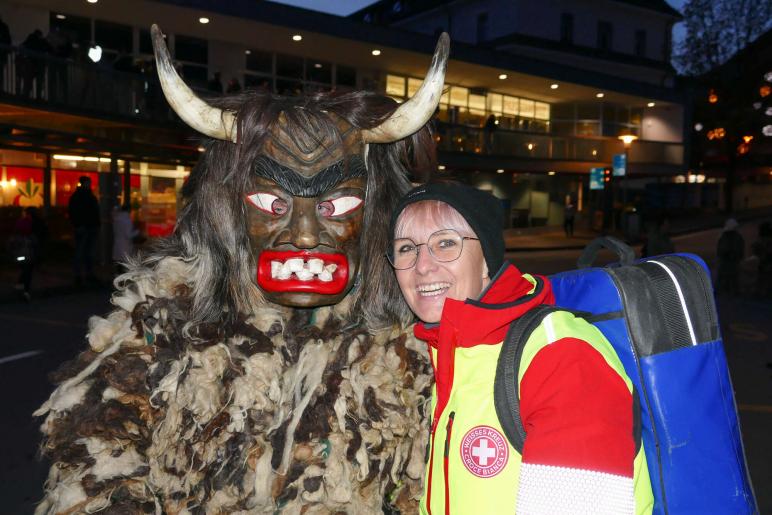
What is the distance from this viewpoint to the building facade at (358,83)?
40.3 ft

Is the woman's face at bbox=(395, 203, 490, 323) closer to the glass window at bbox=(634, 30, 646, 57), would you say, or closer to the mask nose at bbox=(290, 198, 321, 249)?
the mask nose at bbox=(290, 198, 321, 249)

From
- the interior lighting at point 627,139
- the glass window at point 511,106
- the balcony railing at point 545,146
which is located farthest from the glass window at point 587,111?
the glass window at point 511,106

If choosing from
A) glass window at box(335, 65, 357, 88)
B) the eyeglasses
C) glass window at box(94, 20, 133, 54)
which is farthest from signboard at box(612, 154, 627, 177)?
the eyeglasses

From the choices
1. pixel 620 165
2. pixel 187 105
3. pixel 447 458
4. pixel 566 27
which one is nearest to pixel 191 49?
pixel 620 165

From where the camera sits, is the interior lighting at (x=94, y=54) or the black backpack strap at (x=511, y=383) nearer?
the black backpack strap at (x=511, y=383)

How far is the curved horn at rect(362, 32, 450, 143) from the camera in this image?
2.20m

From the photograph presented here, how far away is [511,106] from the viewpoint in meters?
27.0

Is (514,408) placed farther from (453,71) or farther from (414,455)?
(453,71)

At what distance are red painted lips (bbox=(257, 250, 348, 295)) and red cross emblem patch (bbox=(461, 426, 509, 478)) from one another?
742 millimetres

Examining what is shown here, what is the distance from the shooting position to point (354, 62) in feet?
69.8

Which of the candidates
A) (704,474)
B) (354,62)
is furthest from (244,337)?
(354,62)

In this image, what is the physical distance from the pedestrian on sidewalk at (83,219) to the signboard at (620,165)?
17888mm

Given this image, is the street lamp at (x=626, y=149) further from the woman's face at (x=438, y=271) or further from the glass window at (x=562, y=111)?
the woman's face at (x=438, y=271)

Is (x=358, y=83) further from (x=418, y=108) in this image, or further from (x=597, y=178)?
(x=418, y=108)
